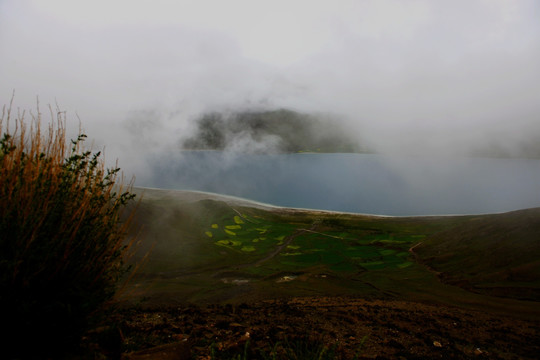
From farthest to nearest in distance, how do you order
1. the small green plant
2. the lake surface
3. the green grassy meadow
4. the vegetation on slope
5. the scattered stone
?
the lake surface → the vegetation on slope → the green grassy meadow → the scattered stone → the small green plant

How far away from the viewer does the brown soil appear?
4348 mm

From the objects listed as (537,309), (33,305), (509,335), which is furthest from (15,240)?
(537,309)

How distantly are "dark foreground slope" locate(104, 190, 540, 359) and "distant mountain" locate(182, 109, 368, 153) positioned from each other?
97.0 meters

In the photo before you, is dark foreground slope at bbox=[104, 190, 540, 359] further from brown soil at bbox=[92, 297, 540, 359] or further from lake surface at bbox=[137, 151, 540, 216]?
lake surface at bbox=[137, 151, 540, 216]

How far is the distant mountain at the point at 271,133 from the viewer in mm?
142750

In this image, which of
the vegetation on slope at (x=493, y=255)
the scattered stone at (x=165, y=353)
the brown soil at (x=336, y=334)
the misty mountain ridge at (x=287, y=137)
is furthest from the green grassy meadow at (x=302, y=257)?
the misty mountain ridge at (x=287, y=137)

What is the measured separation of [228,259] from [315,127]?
146201 millimetres

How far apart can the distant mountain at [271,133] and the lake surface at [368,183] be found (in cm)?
3422

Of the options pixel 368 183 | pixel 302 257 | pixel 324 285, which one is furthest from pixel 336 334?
pixel 368 183

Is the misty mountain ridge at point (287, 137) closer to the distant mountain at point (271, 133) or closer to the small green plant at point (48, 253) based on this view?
the distant mountain at point (271, 133)

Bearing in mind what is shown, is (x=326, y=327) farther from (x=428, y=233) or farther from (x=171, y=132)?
(x=171, y=132)

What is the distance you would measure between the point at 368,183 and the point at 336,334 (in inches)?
2859

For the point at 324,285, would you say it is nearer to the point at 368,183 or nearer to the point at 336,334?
the point at 336,334

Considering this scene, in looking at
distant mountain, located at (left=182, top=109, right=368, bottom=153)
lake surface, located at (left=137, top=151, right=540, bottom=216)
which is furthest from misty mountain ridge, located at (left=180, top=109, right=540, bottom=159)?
lake surface, located at (left=137, top=151, right=540, bottom=216)
